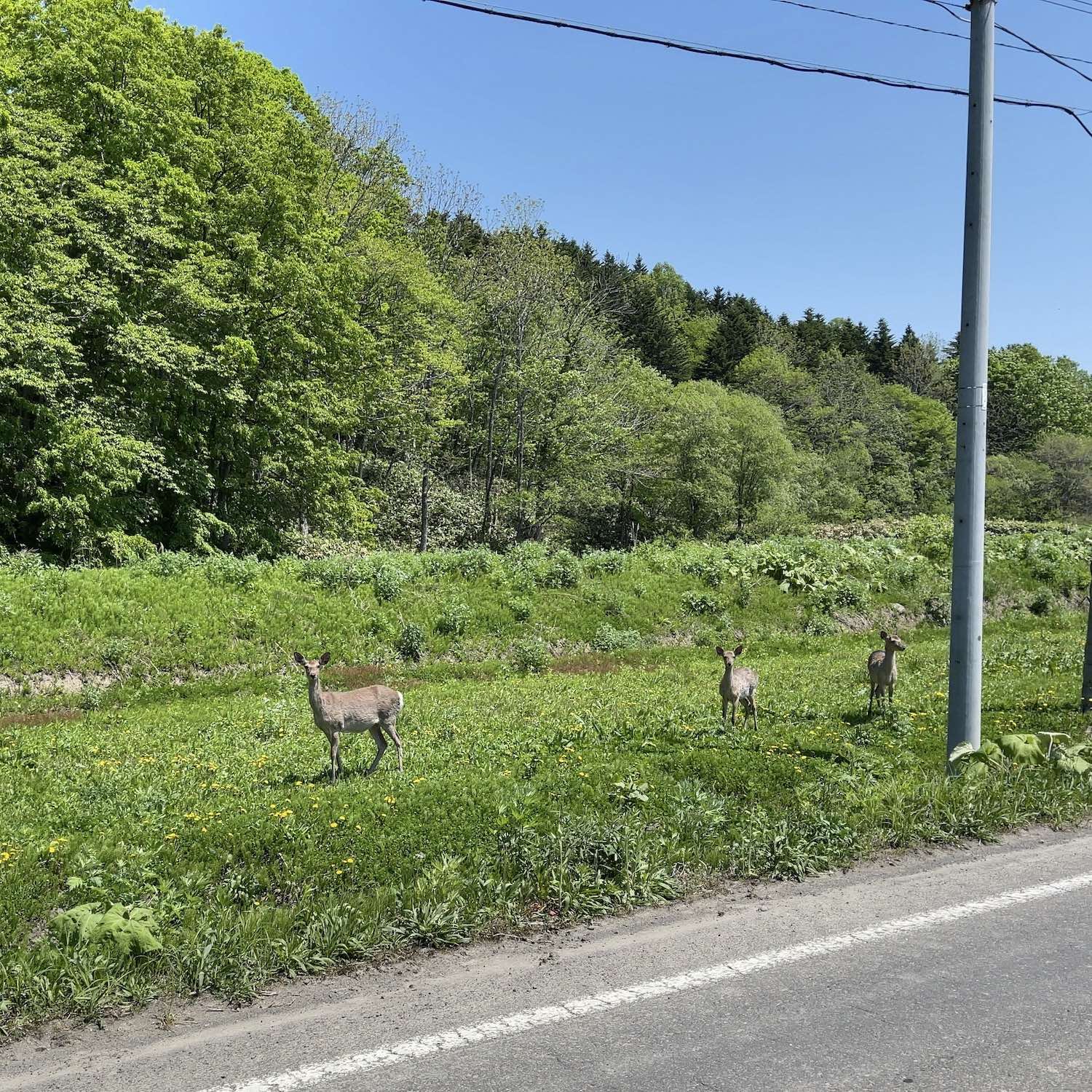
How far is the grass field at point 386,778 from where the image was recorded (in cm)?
559

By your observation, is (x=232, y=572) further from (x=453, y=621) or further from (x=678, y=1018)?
(x=678, y=1018)

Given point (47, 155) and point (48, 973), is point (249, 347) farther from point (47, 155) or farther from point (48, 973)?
point (48, 973)

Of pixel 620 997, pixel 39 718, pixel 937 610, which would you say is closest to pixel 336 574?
pixel 39 718

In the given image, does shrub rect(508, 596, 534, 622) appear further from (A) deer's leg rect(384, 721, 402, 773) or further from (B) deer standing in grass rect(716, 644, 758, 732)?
(A) deer's leg rect(384, 721, 402, 773)

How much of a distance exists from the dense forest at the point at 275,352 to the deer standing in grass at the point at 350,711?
1837cm

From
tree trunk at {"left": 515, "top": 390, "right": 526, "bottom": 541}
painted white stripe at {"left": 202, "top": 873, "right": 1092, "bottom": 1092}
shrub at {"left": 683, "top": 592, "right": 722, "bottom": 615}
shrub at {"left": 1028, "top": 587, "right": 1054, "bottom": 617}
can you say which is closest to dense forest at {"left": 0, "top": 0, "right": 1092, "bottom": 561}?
tree trunk at {"left": 515, "top": 390, "right": 526, "bottom": 541}

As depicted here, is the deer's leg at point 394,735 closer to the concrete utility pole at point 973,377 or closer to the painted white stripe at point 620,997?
the painted white stripe at point 620,997

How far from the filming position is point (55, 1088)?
4102 mm

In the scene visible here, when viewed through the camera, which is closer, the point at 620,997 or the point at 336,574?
the point at 620,997

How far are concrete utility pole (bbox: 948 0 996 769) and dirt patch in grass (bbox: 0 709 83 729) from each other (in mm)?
14580

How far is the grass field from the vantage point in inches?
220

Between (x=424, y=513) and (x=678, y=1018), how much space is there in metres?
39.3

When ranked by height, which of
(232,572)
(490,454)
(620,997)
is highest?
(490,454)

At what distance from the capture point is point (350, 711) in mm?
9492
